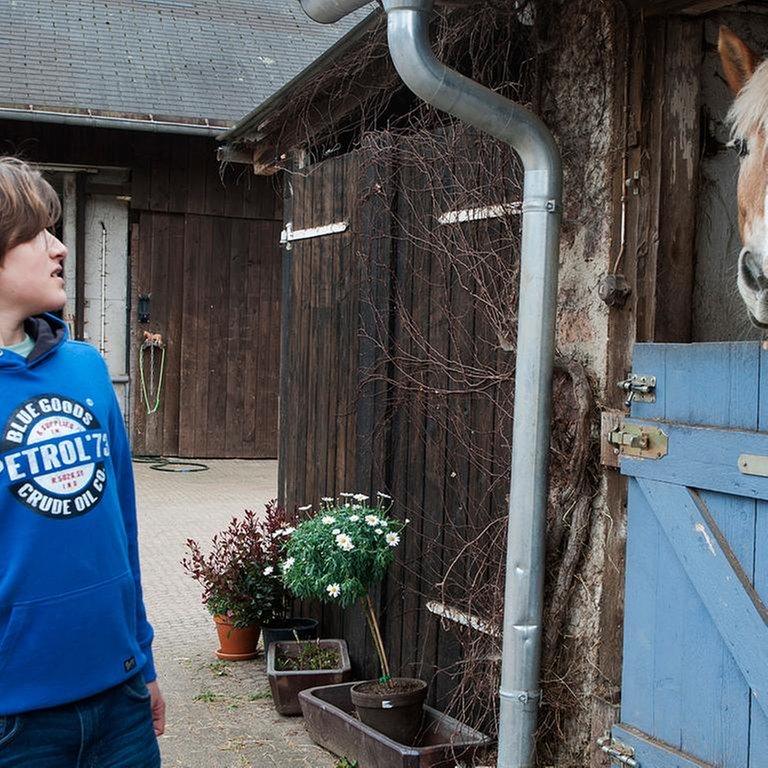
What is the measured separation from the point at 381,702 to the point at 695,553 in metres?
1.74

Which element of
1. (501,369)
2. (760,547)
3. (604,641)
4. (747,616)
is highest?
(501,369)

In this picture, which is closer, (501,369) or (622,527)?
(622,527)

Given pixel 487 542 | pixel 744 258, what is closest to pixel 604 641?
pixel 487 542

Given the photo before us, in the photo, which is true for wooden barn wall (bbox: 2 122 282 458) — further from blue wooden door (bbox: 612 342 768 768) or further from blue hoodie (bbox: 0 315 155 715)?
blue hoodie (bbox: 0 315 155 715)

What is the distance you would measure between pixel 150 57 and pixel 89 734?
38.0ft

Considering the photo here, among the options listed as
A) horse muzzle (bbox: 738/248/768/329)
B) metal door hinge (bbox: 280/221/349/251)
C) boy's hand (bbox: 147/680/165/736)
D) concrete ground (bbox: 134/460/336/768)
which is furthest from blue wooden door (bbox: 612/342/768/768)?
metal door hinge (bbox: 280/221/349/251)

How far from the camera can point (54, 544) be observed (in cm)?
205

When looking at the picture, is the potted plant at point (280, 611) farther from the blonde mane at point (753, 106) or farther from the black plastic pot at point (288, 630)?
the blonde mane at point (753, 106)

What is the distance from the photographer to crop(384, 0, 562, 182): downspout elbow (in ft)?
Answer: 11.1

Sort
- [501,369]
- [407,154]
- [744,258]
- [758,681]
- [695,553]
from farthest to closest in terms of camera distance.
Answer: [407,154], [501,369], [695,553], [758,681], [744,258]

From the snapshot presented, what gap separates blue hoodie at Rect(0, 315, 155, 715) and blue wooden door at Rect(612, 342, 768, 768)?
145 cm

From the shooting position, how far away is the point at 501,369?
3969 millimetres

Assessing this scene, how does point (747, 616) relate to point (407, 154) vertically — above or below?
below

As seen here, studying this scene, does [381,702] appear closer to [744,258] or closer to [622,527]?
[622,527]
